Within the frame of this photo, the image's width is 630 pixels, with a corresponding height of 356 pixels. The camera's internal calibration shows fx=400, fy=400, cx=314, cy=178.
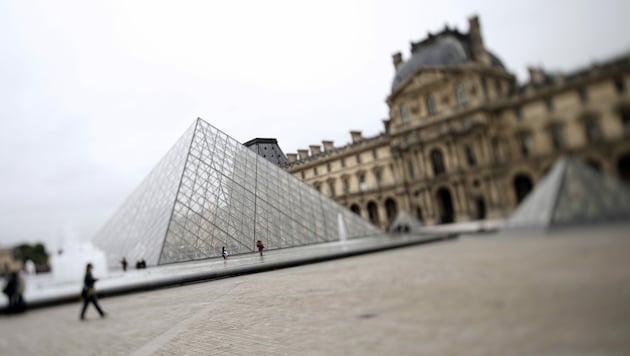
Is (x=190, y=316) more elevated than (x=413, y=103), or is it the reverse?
(x=413, y=103)

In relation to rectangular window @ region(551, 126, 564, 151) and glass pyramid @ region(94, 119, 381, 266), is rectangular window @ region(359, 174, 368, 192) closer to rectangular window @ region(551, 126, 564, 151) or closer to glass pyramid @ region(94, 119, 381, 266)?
glass pyramid @ region(94, 119, 381, 266)

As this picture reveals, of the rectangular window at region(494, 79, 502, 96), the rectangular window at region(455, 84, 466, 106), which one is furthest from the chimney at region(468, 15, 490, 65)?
the rectangular window at region(455, 84, 466, 106)

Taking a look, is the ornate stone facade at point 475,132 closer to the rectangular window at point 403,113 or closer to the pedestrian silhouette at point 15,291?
the rectangular window at point 403,113

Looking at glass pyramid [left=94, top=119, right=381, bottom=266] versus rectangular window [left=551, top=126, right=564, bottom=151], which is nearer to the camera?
rectangular window [left=551, top=126, right=564, bottom=151]

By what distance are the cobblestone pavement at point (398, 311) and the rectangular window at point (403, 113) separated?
1.09 m

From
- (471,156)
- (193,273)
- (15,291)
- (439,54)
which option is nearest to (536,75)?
(471,156)

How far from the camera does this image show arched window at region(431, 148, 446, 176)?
125 inches

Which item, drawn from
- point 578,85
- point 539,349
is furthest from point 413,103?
point 539,349

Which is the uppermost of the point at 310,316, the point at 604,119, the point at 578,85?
the point at 578,85

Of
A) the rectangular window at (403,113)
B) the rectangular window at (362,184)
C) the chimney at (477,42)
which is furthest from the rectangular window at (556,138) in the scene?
the rectangular window at (362,184)

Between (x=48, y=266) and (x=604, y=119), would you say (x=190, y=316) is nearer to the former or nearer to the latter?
(x=48, y=266)

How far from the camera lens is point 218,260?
6535mm

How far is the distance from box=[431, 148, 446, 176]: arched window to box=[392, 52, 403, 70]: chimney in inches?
35.0

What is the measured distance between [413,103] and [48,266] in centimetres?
574
